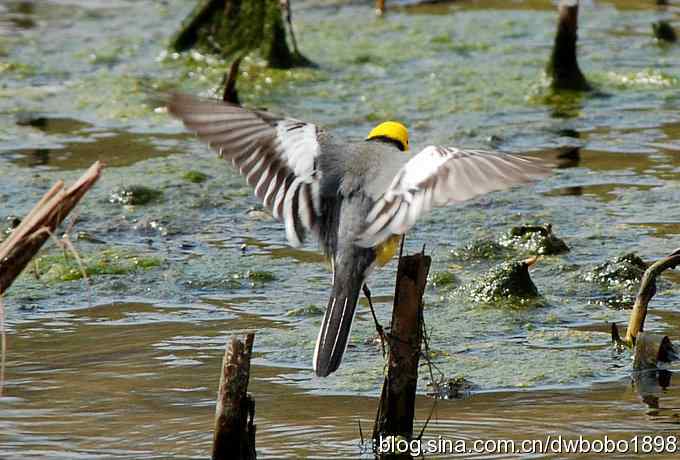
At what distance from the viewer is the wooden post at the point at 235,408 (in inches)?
191

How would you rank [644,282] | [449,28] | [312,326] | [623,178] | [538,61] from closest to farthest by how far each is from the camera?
[644,282] < [312,326] < [623,178] < [538,61] < [449,28]

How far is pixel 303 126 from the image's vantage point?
240 inches

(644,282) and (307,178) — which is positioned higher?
(307,178)

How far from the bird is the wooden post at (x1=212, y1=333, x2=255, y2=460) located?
1.10ft

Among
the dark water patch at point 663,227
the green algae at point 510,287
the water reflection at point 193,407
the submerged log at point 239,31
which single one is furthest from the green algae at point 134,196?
the submerged log at point 239,31

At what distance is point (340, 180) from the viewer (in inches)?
232

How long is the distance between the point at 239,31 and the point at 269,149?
297 inches

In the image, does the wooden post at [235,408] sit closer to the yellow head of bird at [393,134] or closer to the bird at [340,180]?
the bird at [340,180]

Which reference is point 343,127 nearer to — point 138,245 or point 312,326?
point 138,245

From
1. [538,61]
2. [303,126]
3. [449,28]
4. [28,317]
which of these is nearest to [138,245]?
[28,317]

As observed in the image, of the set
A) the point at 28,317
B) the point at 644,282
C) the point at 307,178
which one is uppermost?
the point at 307,178

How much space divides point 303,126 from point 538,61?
23.3ft

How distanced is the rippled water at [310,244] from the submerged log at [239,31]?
0.22 metres

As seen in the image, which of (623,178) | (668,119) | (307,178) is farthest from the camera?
(668,119)
